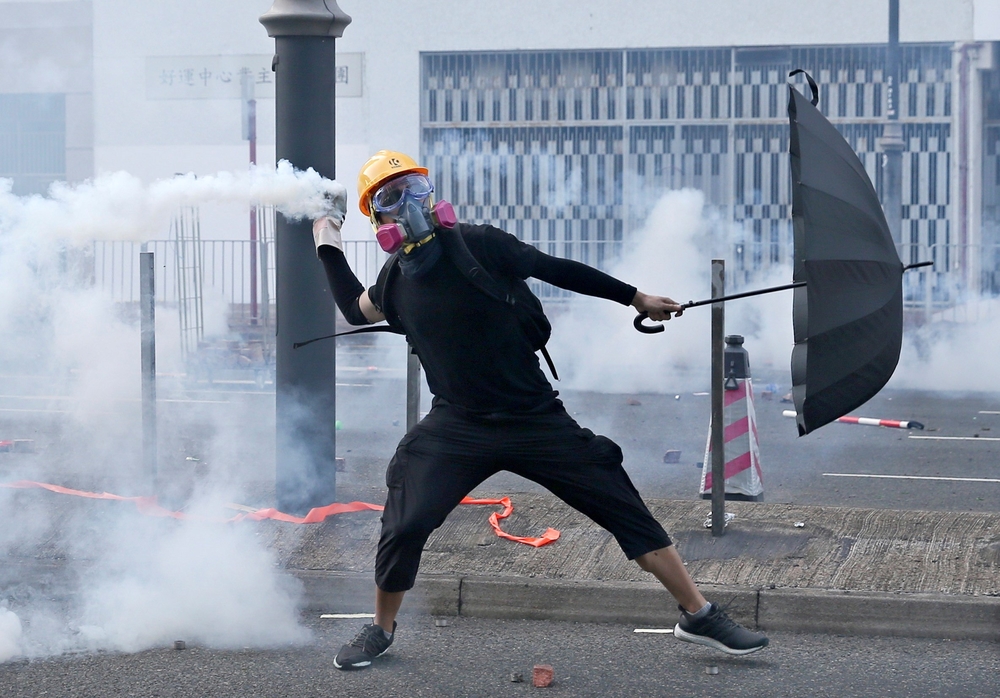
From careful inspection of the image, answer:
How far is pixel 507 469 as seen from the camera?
4.08 m

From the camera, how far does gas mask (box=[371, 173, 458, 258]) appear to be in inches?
154

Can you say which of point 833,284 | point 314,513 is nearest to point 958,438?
point 314,513

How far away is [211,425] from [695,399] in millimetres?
4327

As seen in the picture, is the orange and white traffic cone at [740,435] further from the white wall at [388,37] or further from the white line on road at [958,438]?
the white wall at [388,37]

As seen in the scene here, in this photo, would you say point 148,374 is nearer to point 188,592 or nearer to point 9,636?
point 188,592

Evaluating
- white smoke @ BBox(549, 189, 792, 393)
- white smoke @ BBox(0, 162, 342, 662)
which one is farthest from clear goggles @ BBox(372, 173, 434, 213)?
→ white smoke @ BBox(549, 189, 792, 393)

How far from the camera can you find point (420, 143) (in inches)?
854

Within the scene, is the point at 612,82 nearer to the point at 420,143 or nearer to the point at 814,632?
the point at 420,143

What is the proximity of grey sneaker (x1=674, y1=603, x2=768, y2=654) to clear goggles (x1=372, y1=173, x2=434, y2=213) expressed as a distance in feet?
5.07

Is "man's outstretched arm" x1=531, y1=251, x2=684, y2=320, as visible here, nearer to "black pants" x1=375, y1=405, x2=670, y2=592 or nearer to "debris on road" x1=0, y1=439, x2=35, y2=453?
"black pants" x1=375, y1=405, x2=670, y2=592

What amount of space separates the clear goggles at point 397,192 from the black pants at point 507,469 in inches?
26.1

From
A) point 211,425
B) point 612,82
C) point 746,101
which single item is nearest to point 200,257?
point 211,425

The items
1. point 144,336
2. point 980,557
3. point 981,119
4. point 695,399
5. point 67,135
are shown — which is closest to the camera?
point 980,557

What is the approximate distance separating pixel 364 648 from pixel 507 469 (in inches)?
30.3
